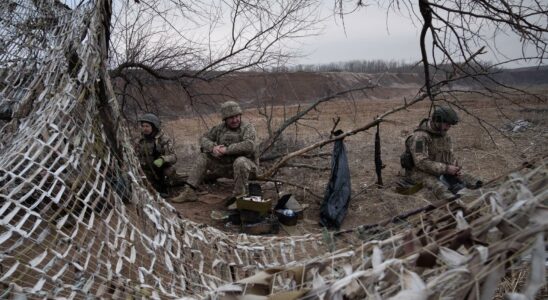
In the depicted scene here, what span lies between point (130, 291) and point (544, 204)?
1.46 meters

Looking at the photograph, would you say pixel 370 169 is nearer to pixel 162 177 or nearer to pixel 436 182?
pixel 436 182

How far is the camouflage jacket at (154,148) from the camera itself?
5.59 m

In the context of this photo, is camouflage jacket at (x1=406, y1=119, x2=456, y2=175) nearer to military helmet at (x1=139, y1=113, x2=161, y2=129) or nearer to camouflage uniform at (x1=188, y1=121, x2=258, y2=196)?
camouflage uniform at (x1=188, y1=121, x2=258, y2=196)

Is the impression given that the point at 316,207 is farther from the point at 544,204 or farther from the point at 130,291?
the point at 544,204

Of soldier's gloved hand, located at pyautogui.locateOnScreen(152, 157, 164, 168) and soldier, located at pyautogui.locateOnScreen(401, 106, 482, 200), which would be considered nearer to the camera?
soldier, located at pyautogui.locateOnScreen(401, 106, 482, 200)

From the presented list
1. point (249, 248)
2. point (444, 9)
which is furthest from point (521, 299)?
point (444, 9)

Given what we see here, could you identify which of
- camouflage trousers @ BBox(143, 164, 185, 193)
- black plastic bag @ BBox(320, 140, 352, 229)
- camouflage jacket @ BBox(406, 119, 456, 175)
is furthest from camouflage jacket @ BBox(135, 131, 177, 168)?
camouflage jacket @ BBox(406, 119, 456, 175)

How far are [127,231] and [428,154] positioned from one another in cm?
401

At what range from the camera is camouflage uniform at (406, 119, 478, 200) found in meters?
5.20

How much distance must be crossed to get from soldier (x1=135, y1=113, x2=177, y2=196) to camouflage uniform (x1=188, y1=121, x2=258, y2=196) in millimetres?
332

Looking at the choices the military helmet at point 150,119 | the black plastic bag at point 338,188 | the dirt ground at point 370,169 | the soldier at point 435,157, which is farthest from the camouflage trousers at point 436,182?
the military helmet at point 150,119

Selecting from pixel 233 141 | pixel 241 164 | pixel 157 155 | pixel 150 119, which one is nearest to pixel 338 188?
pixel 241 164

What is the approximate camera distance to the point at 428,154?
5.42 metres

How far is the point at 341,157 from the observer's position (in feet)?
16.2
